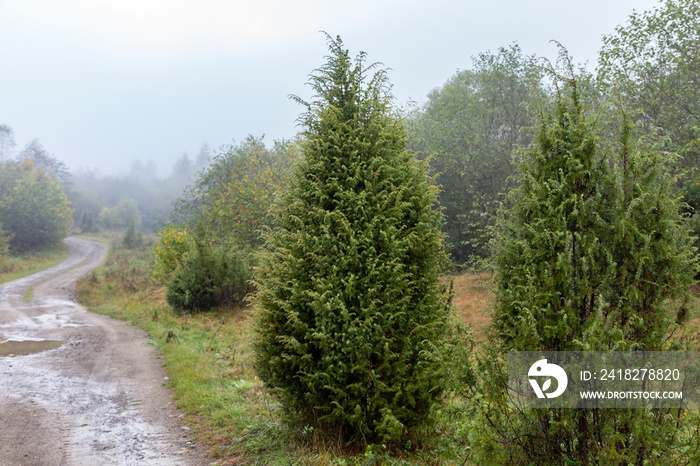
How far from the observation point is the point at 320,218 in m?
4.80

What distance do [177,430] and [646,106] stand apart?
15417 mm

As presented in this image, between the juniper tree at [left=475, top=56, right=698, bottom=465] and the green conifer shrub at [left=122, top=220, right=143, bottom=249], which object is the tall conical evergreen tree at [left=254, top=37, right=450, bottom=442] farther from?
the green conifer shrub at [left=122, top=220, right=143, bottom=249]

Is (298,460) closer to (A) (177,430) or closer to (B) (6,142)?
(A) (177,430)

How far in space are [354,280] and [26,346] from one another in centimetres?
1098

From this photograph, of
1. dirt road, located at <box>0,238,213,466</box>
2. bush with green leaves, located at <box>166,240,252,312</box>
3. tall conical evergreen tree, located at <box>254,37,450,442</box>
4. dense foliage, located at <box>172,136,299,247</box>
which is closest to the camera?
tall conical evergreen tree, located at <box>254,37,450,442</box>

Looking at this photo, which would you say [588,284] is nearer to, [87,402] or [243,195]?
[87,402]

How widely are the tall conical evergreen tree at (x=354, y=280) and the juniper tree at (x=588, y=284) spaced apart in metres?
1.28

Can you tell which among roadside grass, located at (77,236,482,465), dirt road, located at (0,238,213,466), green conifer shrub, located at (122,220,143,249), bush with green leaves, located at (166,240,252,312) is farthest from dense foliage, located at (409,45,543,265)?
green conifer shrub, located at (122,220,143,249)

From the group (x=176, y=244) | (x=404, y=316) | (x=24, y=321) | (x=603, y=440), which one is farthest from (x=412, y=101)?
(x=603, y=440)

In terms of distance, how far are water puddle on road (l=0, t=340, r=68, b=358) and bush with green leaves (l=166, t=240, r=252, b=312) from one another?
4437mm

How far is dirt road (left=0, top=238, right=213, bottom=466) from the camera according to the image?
522cm

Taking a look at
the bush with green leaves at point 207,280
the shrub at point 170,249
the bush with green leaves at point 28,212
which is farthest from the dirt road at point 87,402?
the bush with green leaves at point 28,212

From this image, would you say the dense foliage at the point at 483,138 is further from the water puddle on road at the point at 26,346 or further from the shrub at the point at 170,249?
the water puddle on road at the point at 26,346

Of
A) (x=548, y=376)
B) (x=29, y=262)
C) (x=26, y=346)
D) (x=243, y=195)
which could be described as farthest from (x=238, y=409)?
(x=29, y=262)
